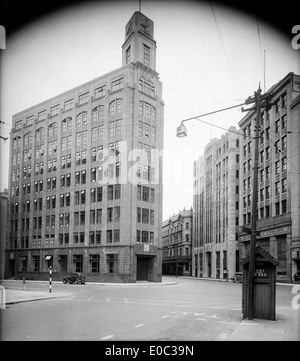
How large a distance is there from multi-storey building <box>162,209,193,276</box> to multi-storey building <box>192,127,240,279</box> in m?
3.87

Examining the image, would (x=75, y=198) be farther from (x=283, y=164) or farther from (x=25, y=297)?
(x=25, y=297)

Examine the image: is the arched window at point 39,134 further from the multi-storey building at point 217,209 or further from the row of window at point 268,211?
the row of window at point 268,211

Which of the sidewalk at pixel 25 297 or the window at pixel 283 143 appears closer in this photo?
the sidewalk at pixel 25 297

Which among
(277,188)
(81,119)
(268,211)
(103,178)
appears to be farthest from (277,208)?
(81,119)

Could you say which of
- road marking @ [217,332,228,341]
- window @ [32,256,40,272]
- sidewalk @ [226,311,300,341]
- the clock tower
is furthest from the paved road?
window @ [32,256,40,272]

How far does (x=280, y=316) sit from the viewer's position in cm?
1535

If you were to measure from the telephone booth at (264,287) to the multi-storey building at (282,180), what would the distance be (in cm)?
3278

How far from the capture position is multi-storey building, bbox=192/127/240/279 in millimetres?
76938

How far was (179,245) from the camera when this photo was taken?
112312mm


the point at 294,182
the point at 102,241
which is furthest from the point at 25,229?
the point at 294,182

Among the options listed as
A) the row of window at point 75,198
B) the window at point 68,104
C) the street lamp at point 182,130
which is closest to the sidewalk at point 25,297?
the street lamp at point 182,130

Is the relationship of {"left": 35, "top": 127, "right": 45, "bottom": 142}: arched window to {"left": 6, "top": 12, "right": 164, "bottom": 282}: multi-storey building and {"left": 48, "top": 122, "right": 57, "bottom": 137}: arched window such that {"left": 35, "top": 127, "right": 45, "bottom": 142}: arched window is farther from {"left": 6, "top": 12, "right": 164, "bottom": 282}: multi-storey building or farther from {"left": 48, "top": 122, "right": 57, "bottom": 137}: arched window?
{"left": 48, "top": 122, "right": 57, "bottom": 137}: arched window

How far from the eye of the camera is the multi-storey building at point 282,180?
51.0 meters
